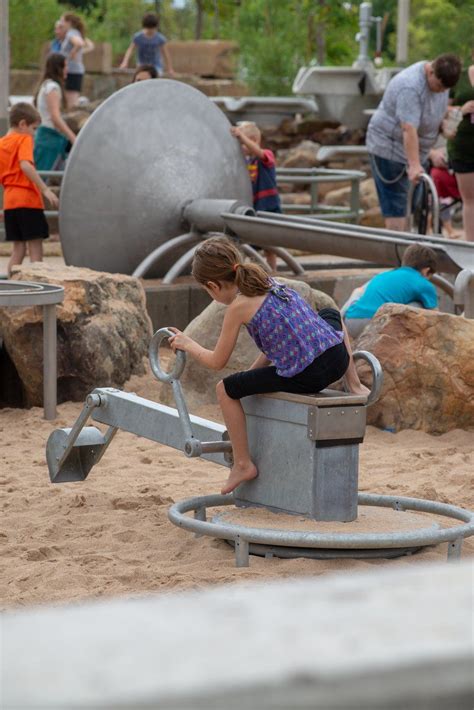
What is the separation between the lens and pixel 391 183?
32.3 feet

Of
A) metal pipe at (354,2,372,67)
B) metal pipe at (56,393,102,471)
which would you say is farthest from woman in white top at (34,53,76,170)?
metal pipe at (354,2,372,67)

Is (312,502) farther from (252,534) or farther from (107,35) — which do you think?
(107,35)

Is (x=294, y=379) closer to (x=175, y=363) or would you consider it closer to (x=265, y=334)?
(x=265, y=334)

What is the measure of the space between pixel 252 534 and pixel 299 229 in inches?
186

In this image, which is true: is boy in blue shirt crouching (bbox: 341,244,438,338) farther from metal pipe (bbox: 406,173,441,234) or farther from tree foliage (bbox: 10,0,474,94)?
tree foliage (bbox: 10,0,474,94)

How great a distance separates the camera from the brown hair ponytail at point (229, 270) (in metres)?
4.26

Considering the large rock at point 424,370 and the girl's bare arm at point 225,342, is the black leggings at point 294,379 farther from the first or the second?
the large rock at point 424,370

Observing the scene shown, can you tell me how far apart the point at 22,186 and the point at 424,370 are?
11.5 ft

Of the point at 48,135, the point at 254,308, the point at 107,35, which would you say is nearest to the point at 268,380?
the point at 254,308

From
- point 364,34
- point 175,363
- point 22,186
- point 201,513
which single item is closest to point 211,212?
point 22,186

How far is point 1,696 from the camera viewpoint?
0.96 meters

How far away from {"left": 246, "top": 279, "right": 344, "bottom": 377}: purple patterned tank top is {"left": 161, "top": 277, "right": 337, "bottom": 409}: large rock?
2.66 m

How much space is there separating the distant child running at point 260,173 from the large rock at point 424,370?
3.44m

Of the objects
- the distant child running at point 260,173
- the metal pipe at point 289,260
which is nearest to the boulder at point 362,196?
the distant child running at point 260,173
